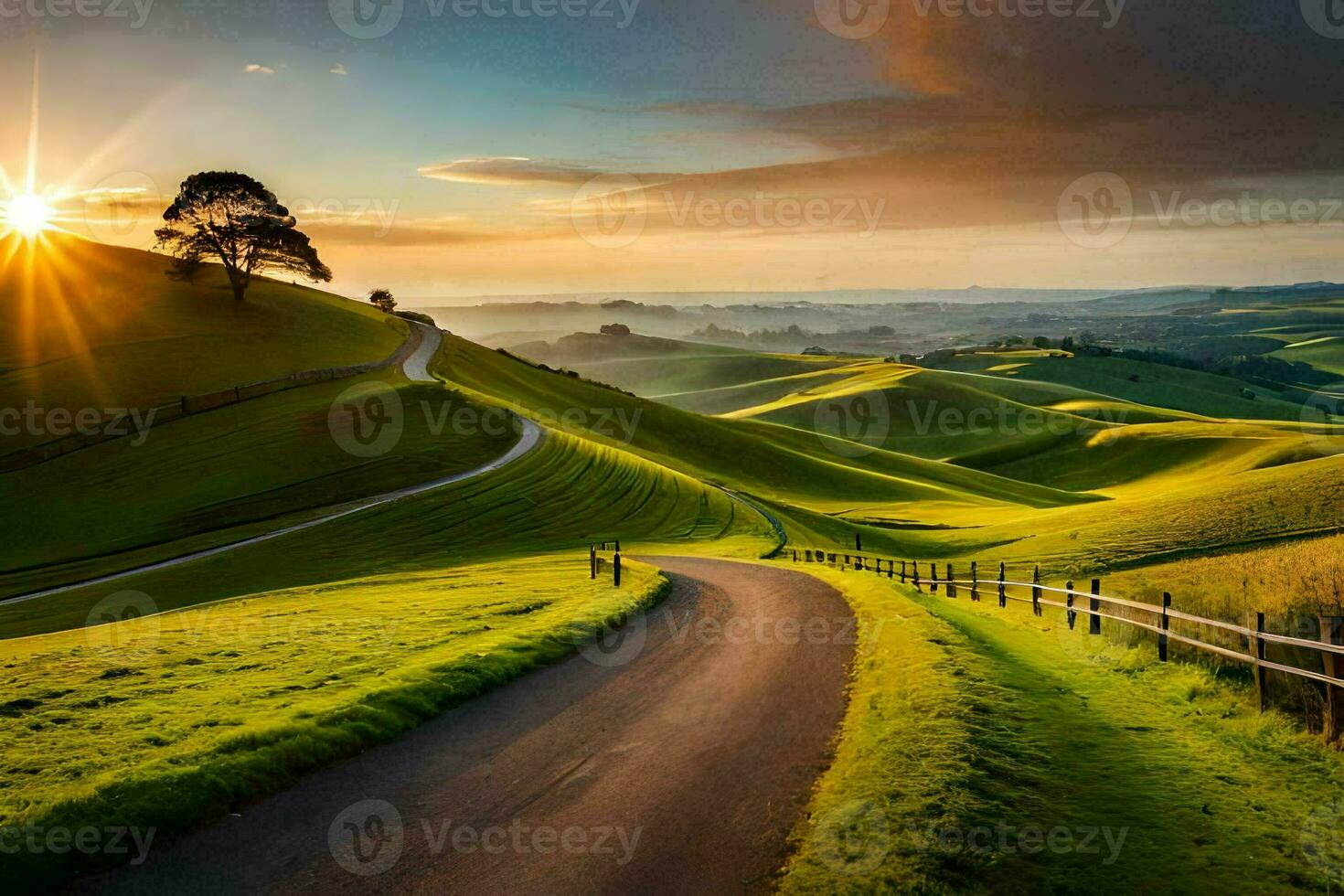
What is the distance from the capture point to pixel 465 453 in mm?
61500

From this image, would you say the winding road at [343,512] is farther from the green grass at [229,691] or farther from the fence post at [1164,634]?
the fence post at [1164,634]

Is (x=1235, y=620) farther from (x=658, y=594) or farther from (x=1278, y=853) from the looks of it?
(x=658, y=594)

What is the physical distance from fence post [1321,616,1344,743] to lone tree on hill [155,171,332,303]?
307 feet

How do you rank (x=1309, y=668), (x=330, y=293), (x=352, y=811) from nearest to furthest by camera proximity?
1. (x=352, y=811)
2. (x=1309, y=668)
3. (x=330, y=293)

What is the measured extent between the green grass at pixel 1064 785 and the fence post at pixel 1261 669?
0.37 meters

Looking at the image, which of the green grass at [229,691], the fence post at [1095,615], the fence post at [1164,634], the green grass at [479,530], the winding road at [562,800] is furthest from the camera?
the green grass at [479,530]

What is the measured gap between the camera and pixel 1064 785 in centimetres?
1188

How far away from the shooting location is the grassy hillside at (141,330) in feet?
235

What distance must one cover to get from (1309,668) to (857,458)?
106 m

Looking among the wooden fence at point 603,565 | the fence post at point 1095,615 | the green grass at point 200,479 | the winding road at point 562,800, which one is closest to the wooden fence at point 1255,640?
the fence post at point 1095,615

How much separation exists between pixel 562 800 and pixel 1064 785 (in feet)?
22.7

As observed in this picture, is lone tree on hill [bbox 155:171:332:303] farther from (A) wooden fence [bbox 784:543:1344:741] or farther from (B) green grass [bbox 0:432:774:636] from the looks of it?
(A) wooden fence [bbox 784:543:1344:741]

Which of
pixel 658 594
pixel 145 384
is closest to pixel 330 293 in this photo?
pixel 145 384

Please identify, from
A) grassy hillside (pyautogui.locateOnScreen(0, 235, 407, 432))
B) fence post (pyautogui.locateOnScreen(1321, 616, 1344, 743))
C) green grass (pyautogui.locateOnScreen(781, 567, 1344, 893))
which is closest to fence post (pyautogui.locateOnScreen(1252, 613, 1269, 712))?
green grass (pyautogui.locateOnScreen(781, 567, 1344, 893))
